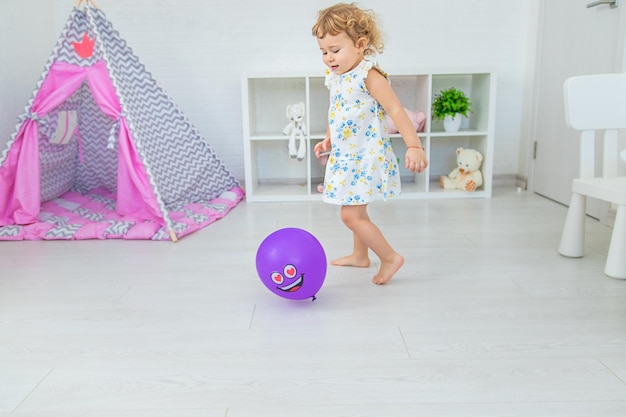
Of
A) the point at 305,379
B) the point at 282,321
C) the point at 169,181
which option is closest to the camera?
the point at 305,379

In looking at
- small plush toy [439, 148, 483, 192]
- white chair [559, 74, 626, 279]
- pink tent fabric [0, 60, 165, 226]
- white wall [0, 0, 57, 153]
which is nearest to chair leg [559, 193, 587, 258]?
white chair [559, 74, 626, 279]

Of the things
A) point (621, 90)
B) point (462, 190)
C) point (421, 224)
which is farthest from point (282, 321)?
point (462, 190)

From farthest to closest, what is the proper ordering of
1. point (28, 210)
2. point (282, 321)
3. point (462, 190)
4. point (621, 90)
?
point (462, 190) < point (28, 210) < point (621, 90) < point (282, 321)

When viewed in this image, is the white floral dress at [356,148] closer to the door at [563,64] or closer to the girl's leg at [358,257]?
the girl's leg at [358,257]

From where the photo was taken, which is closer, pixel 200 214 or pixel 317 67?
pixel 200 214

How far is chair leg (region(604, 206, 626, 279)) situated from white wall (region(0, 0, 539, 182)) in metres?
1.83

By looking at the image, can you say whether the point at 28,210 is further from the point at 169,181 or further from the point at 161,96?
the point at 161,96

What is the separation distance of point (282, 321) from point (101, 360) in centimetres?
46

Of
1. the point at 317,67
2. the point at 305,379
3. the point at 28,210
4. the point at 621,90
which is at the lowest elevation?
the point at 305,379

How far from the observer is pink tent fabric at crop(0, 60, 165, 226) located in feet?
7.68

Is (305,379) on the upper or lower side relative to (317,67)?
lower

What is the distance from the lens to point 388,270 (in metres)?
1.70

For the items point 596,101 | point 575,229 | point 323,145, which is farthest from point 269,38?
point 575,229

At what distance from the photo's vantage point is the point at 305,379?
1.13 meters
